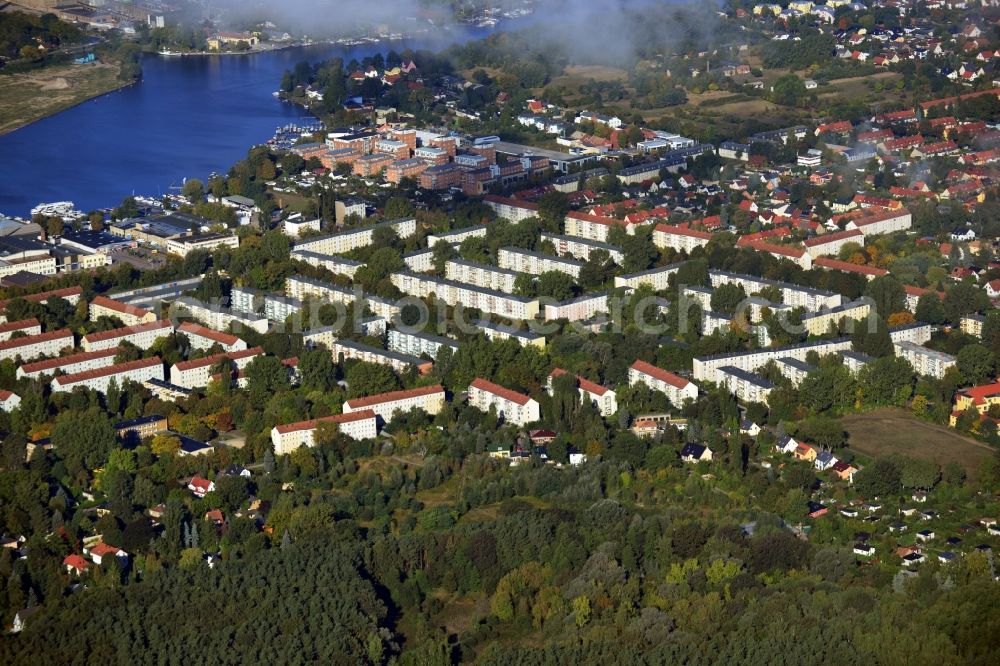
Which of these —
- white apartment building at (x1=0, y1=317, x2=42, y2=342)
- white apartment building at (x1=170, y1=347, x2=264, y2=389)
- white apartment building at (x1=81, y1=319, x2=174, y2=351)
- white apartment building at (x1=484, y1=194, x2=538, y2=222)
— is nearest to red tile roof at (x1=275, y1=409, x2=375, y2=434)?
white apartment building at (x1=170, y1=347, x2=264, y2=389)

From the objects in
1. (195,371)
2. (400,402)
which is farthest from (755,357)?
(195,371)

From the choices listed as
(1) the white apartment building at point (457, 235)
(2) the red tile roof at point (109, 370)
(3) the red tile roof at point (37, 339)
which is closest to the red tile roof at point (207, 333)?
(2) the red tile roof at point (109, 370)

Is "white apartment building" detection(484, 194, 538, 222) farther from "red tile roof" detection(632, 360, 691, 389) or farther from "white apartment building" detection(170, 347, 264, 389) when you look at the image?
"white apartment building" detection(170, 347, 264, 389)

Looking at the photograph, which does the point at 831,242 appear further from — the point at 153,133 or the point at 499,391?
the point at 153,133

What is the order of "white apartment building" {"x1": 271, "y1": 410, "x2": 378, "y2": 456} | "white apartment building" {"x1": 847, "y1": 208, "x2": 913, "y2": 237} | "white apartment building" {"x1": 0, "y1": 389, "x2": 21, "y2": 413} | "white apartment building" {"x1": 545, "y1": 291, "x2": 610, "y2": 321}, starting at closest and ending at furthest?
"white apartment building" {"x1": 271, "y1": 410, "x2": 378, "y2": 456}
"white apartment building" {"x1": 0, "y1": 389, "x2": 21, "y2": 413}
"white apartment building" {"x1": 545, "y1": 291, "x2": 610, "y2": 321}
"white apartment building" {"x1": 847, "y1": 208, "x2": 913, "y2": 237}

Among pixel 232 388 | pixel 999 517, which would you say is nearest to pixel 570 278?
pixel 232 388

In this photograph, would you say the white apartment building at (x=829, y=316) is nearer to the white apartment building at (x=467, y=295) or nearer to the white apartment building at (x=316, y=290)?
the white apartment building at (x=467, y=295)
